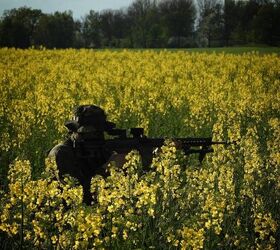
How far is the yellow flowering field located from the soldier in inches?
9.7

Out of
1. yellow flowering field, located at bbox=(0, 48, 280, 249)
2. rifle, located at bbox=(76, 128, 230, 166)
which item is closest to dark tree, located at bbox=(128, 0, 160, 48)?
yellow flowering field, located at bbox=(0, 48, 280, 249)

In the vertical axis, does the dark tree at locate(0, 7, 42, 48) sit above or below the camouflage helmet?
above

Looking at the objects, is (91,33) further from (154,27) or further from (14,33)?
(14,33)

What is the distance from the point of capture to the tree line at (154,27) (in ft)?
183

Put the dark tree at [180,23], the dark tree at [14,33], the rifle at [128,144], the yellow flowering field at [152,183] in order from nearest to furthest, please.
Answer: the yellow flowering field at [152,183]
the rifle at [128,144]
the dark tree at [14,33]
the dark tree at [180,23]

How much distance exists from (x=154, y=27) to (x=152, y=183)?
7364cm

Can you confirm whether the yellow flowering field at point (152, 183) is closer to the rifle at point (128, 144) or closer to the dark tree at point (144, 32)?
the rifle at point (128, 144)

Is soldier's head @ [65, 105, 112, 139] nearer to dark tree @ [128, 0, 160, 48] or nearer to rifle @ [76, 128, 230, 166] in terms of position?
rifle @ [76, 128, 230, 166]

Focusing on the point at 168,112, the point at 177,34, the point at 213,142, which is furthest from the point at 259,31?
the point at 213,142

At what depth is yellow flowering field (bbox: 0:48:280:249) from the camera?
3.37 m

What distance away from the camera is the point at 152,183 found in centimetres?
407

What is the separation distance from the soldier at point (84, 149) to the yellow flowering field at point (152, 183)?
25cm

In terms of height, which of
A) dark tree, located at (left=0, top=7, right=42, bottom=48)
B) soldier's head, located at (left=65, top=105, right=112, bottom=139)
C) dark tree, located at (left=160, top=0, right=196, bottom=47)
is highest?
dark tree, located at (left=160, top=0, right=196, bottom=47)

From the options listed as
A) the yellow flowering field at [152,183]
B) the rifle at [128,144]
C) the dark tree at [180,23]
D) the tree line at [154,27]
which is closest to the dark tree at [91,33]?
the tree line at [154,27]
